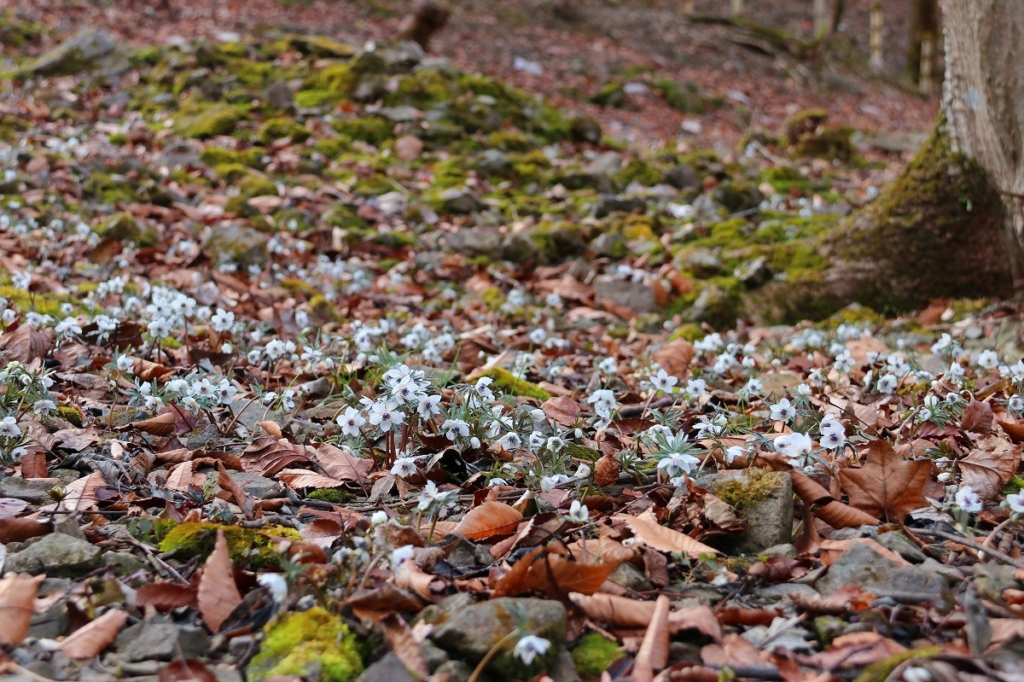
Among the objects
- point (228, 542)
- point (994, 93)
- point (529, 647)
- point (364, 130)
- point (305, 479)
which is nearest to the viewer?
point (529, 647)

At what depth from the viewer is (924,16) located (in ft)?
68.4

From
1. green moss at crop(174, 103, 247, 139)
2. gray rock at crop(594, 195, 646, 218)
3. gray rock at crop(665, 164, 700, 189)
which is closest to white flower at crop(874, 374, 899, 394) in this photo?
gray rock at crop(594, 195, 646, 218)

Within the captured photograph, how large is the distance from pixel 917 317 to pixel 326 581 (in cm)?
471

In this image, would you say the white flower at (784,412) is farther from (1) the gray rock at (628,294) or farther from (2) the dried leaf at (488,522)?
(1) the gray rock at (628,294)

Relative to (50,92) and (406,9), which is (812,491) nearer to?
(50,92)

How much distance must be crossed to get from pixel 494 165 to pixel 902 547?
7.28 metres

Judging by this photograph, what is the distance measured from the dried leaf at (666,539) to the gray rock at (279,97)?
28.6ft

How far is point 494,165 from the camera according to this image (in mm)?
9047

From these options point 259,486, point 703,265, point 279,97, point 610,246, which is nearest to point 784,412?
point 259,486

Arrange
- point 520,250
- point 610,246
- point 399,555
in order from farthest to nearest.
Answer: point 610,246, point 520,250, point 399,555

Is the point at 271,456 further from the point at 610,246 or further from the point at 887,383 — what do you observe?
the point at 610,246

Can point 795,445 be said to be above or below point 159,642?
above

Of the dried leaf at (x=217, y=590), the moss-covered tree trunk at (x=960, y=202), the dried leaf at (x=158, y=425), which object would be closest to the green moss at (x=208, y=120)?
the moss-covered tree trunk at (x=960, y=202)

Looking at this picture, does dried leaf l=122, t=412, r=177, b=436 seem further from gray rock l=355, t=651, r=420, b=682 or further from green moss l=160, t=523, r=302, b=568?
gray rock l=355, t=651, r=420, b=682
